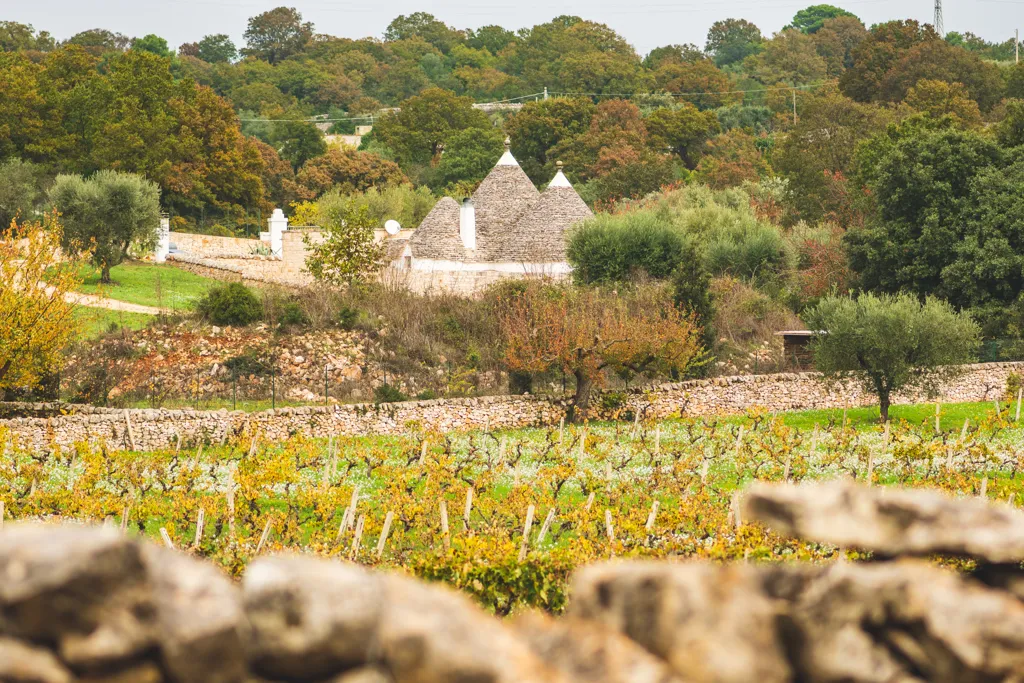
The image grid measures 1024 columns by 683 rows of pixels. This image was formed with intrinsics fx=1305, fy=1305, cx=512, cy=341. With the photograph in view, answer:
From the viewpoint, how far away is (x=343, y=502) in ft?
49.7

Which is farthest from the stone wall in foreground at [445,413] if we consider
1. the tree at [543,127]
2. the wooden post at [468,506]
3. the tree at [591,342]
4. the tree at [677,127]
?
the tree at [677,127]

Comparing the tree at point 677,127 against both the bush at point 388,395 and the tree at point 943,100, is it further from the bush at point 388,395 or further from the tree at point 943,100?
the bush at point 388,395

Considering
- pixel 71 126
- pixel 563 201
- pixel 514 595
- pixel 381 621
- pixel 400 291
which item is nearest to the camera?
pixel 381 621

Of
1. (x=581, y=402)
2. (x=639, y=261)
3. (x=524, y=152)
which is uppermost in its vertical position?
(x=524, y=152)

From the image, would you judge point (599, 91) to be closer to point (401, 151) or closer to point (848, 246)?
point (401, 151)

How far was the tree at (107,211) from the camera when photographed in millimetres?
44000

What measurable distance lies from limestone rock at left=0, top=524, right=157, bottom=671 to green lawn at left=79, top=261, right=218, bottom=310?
33.7 meters

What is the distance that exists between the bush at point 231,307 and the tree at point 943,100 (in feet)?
132

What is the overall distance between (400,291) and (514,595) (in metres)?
25.6

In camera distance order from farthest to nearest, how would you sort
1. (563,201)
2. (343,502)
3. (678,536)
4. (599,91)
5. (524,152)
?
(599,91) < (524,152) < (563,201) < (343,502) < (678,536)

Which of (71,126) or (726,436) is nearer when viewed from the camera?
(726,436)

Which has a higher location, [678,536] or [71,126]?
[71,126]

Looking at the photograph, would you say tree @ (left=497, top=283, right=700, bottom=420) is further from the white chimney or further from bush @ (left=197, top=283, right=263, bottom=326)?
the white chimney

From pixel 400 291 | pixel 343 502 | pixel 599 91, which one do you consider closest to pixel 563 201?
pixel 400 291
